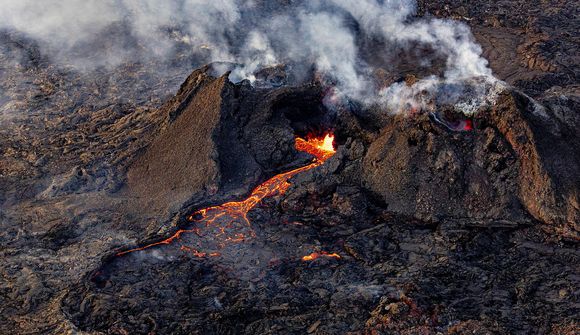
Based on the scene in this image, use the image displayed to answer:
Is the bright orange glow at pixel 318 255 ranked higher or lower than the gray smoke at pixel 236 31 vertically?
lower

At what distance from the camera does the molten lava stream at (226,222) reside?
10.6 m

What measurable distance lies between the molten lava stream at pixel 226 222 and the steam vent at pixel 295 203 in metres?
0.04

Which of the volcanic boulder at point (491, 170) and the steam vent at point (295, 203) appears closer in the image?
the steam vent at point (295, 203)

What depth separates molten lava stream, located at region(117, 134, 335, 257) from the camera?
34.9 ft

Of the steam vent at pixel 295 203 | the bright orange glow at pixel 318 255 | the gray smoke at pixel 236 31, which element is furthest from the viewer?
the gray smoke at pixel 236 31

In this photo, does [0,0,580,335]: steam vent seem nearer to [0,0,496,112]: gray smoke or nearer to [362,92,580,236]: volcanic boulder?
[362,92,580,236]: volcanic boulder

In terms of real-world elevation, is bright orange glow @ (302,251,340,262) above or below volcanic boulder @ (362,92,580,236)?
below

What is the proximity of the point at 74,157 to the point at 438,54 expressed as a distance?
1211 cm

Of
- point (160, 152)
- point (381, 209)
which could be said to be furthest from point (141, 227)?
point (381, 209)

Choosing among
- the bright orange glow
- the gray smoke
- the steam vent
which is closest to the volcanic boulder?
the steam vent

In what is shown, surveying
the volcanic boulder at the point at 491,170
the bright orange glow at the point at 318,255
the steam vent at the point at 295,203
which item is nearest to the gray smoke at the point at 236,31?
the steam vent at the point at 295,203

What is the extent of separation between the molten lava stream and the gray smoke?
16.9 ft

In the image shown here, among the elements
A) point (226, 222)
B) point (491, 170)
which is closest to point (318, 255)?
point (226, 222)

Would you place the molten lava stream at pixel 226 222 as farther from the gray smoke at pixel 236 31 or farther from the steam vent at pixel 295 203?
the gray smoke at pixel 236 31
